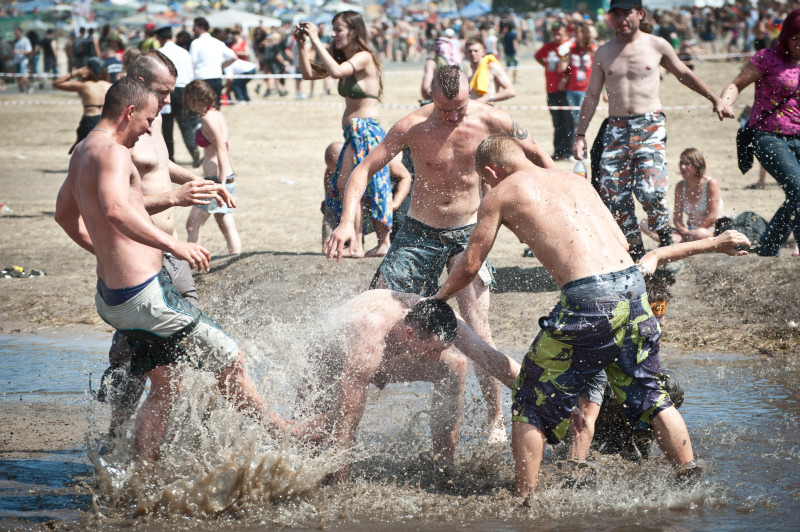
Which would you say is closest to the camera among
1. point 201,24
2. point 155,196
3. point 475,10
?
point 155,196

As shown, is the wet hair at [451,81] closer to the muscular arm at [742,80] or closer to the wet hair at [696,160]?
the muscular arm at [742,80]

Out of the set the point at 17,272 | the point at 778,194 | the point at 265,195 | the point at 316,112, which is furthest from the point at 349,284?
the point at 316,112

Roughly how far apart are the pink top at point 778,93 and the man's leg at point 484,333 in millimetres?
3348

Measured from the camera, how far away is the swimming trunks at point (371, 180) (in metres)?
7.41

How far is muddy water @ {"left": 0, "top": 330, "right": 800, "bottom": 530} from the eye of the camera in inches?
153

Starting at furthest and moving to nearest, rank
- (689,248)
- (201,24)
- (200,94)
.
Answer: (201,24), (200,94), (689,248)

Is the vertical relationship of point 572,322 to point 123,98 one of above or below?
below

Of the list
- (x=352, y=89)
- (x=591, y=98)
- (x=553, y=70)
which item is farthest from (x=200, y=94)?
(x=553, y=70)

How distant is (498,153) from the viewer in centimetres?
414

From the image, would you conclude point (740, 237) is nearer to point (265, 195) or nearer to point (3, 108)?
point (265, 195)

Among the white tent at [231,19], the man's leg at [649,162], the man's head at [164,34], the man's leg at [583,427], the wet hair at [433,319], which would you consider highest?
the man's head at [164,34]

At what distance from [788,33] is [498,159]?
401 centimetres

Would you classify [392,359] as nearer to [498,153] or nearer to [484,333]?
[484,333]

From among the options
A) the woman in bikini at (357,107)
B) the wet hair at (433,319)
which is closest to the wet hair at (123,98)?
the wet hair at (433,319)
